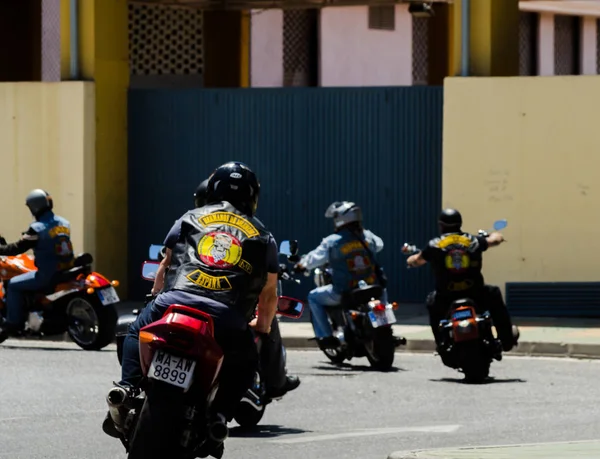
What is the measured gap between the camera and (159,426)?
7160mm

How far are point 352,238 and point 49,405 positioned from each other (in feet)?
13.7

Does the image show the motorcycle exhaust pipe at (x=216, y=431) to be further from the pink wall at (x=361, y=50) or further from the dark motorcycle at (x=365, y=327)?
the pink wall at (x=361, y=50)

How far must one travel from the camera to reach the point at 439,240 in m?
14.5

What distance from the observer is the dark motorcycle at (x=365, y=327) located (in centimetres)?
1491

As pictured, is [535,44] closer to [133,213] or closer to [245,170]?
[133,213]

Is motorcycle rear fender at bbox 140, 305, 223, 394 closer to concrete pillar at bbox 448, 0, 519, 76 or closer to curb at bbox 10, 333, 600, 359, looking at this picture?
curb at bbox 10, 333, 600, 359

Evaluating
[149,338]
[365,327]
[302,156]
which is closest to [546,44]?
[302,156]

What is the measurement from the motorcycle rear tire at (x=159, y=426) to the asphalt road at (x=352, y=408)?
2535 millimetres

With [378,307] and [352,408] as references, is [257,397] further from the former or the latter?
[378,307]

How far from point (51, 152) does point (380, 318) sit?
7.91 m

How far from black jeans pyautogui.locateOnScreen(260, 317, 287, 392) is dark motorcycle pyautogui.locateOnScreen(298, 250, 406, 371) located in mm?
4066

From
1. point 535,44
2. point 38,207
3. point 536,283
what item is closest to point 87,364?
point 38,207

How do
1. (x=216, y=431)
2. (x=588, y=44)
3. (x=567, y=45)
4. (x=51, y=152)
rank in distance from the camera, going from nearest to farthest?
(x=216, y=431)
(x=51, y=152)
(x=567, y=45)
(x=588, y=44)

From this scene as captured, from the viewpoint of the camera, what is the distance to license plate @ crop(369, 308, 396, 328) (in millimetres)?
14836
